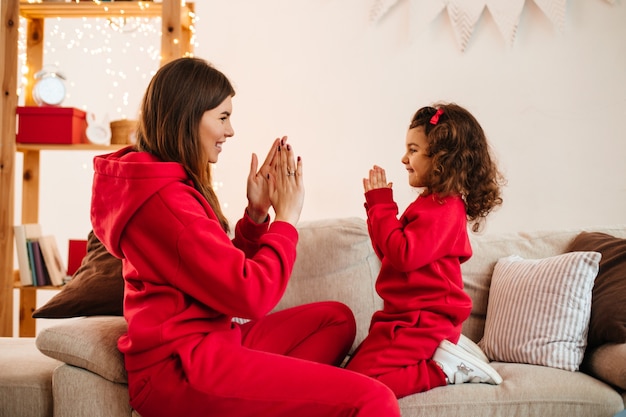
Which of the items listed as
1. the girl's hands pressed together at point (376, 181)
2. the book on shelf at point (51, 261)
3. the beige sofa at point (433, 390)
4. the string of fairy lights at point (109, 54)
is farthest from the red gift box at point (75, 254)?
the girl's hands pressed together at point (376, 181)

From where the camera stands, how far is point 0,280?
2852mm

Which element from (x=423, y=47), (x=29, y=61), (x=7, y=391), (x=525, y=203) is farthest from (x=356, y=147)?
(x=7, y=391)

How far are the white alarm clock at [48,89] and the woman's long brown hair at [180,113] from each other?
154 cm

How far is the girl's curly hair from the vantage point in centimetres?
181

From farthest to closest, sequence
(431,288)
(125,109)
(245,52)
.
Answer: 1. (125,109)
2. (245,52)
3. (431,288)

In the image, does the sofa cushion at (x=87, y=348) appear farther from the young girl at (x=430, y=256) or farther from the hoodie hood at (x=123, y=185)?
the young girl at (x=430, y=256)

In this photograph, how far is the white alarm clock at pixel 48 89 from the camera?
2881 millimetres

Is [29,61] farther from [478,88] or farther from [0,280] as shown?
[478,88]

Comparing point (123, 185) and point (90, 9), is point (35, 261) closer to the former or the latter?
point (90, 9)

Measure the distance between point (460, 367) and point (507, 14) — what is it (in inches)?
68.5

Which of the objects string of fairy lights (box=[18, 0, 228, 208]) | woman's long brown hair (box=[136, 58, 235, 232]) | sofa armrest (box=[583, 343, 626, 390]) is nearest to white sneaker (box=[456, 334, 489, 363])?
sofa armrest (box=[583, 343, 626, 390])

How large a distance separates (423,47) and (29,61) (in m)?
1.77

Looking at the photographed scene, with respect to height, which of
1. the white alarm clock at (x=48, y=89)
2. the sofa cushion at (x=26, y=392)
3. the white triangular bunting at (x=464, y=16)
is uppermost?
the white triangular bunting at (x=464, y=16)

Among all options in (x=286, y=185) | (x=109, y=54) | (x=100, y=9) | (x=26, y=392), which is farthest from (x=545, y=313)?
(x=109, y=54)
